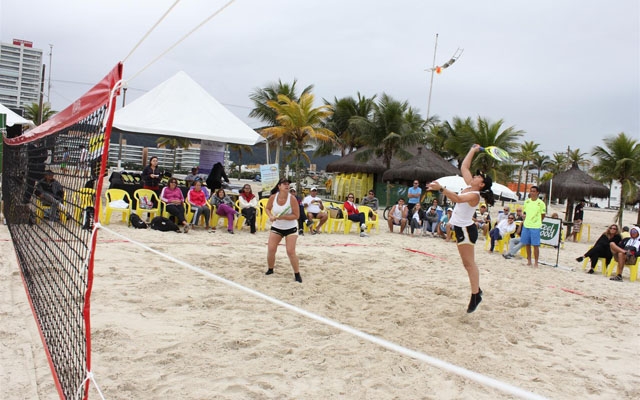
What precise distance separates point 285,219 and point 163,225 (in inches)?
164

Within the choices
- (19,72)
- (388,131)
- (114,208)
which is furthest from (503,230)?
(19,72)

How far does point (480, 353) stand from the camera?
12.6ft

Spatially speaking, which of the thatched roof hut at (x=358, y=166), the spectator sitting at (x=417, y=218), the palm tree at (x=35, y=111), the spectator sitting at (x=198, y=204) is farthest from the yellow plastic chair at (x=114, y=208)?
the palm tree at (x=35, y=111)

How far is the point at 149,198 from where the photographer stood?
10305mm

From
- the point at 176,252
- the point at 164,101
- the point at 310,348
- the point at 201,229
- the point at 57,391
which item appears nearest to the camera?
the point at 57,391

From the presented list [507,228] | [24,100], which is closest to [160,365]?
[507,228]

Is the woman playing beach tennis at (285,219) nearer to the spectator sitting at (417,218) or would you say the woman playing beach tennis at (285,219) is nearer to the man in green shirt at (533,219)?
the man in green shirt at (533,219)

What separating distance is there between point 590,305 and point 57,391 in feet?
18.4

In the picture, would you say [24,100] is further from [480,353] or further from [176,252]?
[480,353]

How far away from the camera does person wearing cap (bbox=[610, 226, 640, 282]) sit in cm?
800

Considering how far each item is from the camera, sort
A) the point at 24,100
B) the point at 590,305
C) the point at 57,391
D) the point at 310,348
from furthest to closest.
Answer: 1. the point at 24,100
2. the point at 590,305
3. the point at 310,348
4. the point at 57,391

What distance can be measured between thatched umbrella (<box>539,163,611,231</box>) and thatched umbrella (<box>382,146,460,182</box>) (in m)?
4.65

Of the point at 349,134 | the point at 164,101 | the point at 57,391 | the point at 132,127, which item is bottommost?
the point at 57,391

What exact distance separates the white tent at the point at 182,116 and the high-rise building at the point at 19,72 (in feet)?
145
